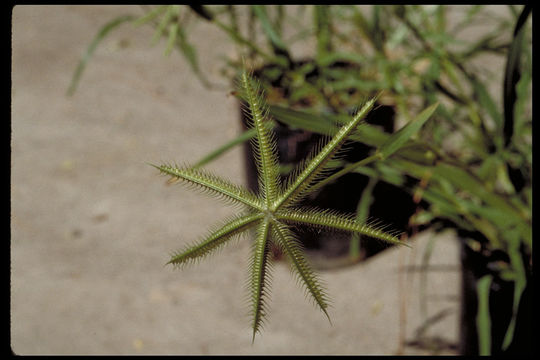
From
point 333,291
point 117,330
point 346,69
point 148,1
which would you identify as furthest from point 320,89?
point 117,330

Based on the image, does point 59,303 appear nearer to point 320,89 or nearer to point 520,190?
point 320,89

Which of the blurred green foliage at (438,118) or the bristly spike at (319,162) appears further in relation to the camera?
the blurred green foliage at (438,118)

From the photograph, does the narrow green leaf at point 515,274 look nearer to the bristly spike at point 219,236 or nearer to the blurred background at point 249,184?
the blurred background at point 249,184

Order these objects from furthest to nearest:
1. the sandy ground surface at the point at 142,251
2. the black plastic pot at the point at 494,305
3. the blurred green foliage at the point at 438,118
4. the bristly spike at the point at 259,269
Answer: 1. the sandy ground surface at the point at 142,251
2. the black plastic pot at the point at 494,305
3. the blurred green foliage at the point at 438,118
4. the bristly spike at the point at 259,269

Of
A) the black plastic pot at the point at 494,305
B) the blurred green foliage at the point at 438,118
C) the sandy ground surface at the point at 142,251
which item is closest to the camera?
the blurred green foliage at the point at 438,118

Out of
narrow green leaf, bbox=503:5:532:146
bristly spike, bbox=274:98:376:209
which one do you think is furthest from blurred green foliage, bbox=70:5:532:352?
bristly spike, bbox=274:98:376:209

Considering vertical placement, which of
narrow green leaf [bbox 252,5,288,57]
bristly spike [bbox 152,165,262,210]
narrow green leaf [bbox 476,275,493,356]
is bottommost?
narrow green leaf [bbox 476,275,493,356]

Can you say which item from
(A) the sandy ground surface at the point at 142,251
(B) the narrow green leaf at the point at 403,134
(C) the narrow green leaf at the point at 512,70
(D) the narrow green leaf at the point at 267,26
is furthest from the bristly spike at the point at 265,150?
(A) the sandy ground surface at the point at 142,251

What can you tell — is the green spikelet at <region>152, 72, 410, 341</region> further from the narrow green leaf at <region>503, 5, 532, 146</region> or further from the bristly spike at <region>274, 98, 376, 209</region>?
the narrow green leaf at <region>503, 5, 532, 146</region>

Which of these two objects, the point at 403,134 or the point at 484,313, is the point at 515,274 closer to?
the point at 484,313
